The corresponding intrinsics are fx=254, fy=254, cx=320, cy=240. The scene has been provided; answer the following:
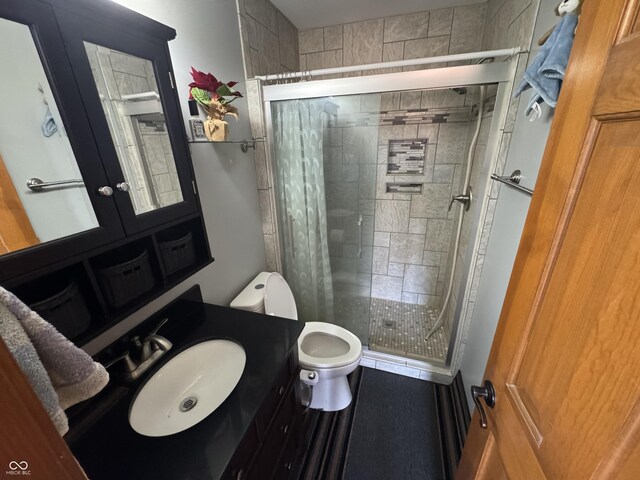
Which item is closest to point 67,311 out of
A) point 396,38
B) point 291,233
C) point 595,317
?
point 595,317

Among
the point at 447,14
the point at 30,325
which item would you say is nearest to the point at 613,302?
the point at 30,325

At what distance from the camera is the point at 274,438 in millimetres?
973

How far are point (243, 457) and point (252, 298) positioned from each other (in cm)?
86

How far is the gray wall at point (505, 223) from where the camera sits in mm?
999

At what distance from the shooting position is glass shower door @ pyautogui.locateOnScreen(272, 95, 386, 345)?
5.48 feet

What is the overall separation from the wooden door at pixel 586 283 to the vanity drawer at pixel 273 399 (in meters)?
0.69

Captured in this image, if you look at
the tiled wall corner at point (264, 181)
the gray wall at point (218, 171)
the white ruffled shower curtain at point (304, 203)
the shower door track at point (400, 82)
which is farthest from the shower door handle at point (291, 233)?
the shower door track at point (400, 82)

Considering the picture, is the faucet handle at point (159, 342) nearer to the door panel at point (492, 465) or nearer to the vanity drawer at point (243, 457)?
the vanity drawer at point (243, 457)

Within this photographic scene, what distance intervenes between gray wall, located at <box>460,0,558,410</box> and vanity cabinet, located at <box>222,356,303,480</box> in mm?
1011

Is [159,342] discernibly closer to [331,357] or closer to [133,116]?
[133,116]

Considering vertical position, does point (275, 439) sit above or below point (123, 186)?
below

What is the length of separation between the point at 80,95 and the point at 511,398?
4.60 ft

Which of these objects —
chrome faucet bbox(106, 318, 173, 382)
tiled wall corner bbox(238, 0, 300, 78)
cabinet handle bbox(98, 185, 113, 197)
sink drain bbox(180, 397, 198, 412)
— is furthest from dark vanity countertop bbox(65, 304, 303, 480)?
tiled wall corner bbox(238, 0, 300, 78)

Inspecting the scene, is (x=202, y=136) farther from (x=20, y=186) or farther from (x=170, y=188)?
(x=20, y=186)
